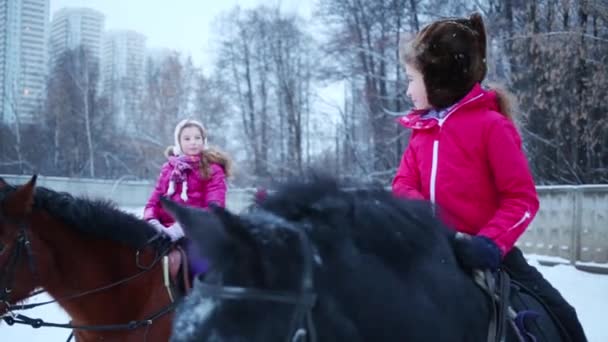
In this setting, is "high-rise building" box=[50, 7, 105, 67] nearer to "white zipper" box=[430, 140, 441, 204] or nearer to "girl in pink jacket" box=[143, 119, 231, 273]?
"girl in pink jacket" box=[143, 119, 231, 273]

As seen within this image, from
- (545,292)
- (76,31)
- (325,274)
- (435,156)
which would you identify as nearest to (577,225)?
(545,292)

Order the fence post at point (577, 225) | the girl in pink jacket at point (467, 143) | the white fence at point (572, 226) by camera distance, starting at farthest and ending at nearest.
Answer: the fence post at point (577, 225) → the white fence at point (572, 226) → the girl in pink jacket at point (467, 143)

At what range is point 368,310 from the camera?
116cm

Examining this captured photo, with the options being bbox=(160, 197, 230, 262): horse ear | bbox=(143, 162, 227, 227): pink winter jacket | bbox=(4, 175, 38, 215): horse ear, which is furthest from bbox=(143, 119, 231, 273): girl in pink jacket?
bbox=(160, 197, 230, 262): horse ear

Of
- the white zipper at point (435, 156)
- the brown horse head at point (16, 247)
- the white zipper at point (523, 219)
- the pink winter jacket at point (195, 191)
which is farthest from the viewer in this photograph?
the pink winter jacket at point (195, 191)

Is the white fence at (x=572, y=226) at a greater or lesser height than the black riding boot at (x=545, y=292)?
lesser

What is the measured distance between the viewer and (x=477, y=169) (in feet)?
6.36

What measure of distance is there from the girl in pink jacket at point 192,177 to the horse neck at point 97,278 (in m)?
0.92

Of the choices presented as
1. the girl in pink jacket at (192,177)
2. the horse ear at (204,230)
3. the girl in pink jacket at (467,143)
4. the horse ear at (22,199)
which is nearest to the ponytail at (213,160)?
the girl in pink jacket at (192,177)

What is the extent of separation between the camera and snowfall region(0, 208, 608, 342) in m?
6.12

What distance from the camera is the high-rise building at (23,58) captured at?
100 feet

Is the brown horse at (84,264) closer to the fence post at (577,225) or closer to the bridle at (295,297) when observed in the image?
the bridle at (295,297)

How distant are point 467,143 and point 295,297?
1.16m

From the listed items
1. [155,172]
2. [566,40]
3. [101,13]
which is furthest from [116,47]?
[566,40]
